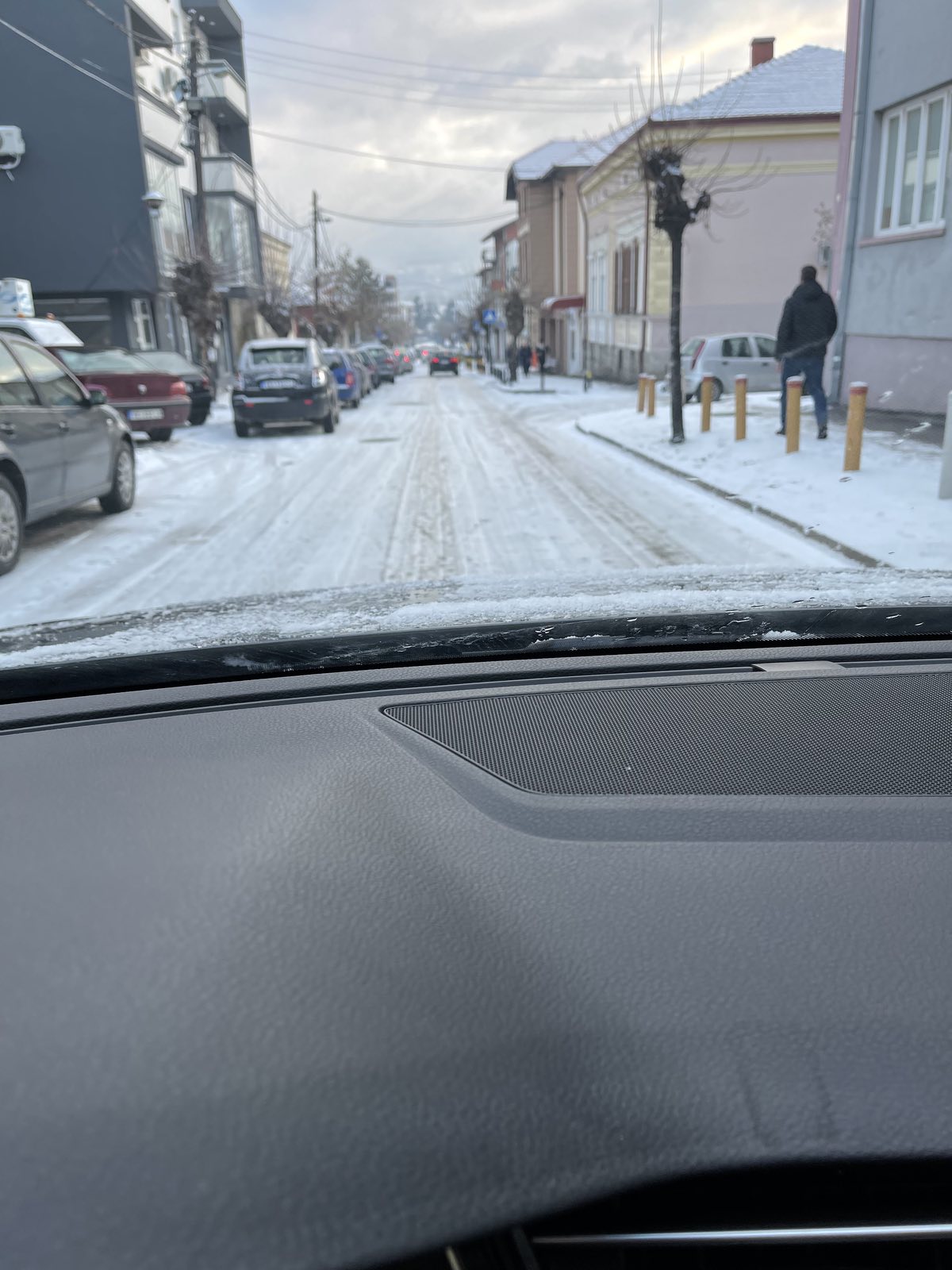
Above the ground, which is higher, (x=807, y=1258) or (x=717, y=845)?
(x=717, y=845)

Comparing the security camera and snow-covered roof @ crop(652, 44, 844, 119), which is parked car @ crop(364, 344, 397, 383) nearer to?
snow-covered roof @ crop(652, 44, 844, 119)

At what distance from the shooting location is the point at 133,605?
6500 millimetres

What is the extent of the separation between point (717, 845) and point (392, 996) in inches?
20.2

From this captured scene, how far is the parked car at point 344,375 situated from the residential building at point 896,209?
40.3ft

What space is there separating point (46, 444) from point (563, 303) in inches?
1745

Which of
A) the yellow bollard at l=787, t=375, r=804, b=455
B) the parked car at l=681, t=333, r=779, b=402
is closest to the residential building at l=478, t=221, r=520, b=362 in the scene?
the parked car at l=681, t=333, r=779, b=402

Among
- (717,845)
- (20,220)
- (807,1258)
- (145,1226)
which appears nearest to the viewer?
(145,1226)

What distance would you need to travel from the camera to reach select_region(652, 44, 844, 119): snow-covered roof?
2778 cm

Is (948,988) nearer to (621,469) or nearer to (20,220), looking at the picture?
(621,469)

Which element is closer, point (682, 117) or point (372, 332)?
point (682, 117)

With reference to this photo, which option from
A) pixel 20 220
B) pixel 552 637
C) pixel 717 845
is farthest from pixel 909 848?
pixel 20 220

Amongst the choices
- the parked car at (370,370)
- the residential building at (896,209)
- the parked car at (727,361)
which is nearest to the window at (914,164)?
the residential building at (896,209)

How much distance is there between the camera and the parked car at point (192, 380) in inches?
782

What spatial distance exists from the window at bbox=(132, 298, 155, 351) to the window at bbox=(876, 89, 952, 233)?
2303cm
